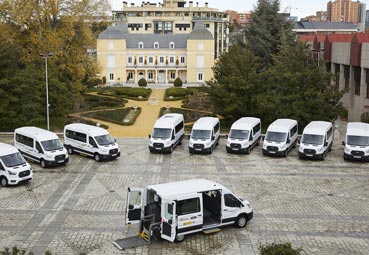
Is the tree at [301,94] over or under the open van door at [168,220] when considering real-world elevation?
over

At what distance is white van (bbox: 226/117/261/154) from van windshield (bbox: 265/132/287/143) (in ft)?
4.10

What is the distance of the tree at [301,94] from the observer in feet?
116

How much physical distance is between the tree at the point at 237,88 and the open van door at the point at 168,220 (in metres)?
22.3

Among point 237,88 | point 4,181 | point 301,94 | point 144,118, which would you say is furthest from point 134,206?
point 144,118

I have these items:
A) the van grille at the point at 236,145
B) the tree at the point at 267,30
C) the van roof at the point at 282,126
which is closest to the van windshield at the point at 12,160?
the van grille at the point at 236,145

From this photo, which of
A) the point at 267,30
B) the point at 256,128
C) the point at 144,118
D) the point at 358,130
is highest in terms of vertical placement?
the point at 267,30

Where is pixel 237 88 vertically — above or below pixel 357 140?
above

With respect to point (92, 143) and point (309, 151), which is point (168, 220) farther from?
point (309, 151)

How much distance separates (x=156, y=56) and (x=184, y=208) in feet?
203

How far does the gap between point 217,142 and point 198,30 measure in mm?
44051

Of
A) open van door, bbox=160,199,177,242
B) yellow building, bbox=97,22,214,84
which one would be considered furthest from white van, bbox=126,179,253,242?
yellow building, bbox=97,22,214,84

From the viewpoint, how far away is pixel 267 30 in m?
48.1

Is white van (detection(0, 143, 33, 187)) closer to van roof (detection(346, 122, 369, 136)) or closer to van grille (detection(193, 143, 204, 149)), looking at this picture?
van grille (detection(193, 143, 204, 149))

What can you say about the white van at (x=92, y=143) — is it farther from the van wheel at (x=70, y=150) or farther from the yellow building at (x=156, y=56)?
the yellow building at (x=156, y=56)
